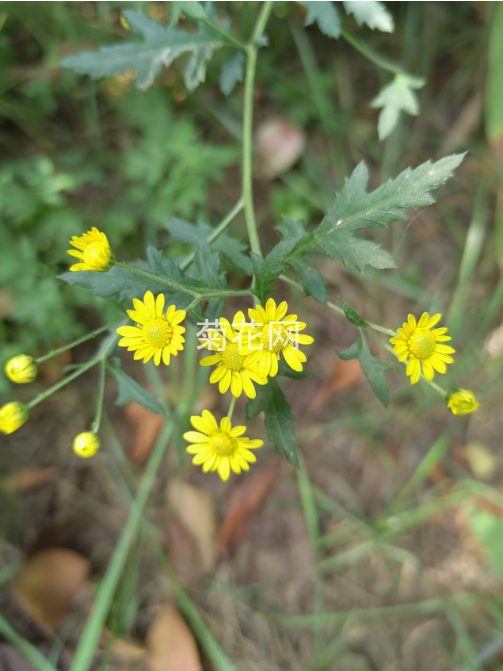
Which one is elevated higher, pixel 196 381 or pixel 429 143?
pixel 429 143

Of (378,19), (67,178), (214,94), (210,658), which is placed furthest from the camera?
(214,94)

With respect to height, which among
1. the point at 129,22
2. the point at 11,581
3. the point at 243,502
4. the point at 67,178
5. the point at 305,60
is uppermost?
the point at 129,22

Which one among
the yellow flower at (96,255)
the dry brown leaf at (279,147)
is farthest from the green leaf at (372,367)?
the dry brown leaf at (279,147)

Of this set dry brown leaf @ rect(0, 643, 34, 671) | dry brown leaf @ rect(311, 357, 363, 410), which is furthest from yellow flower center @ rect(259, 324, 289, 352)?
dry brown leaf @ rect(0, 643, 34, 671)

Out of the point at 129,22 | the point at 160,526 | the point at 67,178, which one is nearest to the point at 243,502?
the point at 160,526

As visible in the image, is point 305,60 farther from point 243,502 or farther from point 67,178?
point 243,502

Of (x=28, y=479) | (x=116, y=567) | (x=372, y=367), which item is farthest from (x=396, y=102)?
(x=28, y=479)
